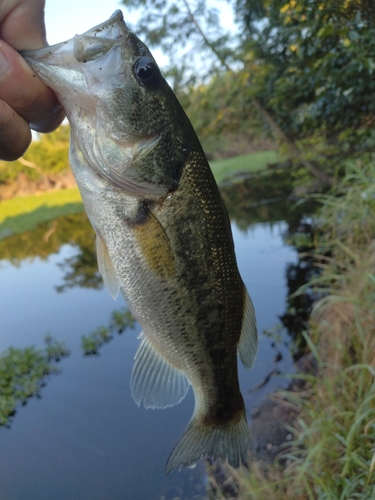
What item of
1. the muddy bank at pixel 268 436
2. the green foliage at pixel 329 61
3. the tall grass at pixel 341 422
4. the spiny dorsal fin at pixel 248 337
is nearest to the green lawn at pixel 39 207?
the green foliage at pixel 329 61

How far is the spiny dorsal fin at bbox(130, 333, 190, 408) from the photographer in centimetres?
175

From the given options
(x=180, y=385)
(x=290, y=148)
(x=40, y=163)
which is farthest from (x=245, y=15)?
(x=40, y=163)

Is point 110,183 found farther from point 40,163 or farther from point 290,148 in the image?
point 40,163

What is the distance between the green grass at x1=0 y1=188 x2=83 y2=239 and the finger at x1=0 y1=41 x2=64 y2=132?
1786 cm

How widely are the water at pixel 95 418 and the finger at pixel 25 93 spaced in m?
3.91

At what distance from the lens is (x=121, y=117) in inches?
59.3

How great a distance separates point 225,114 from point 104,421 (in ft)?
29.4

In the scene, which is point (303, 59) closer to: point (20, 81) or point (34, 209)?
point (20, 81)

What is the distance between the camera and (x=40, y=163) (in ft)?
92.8

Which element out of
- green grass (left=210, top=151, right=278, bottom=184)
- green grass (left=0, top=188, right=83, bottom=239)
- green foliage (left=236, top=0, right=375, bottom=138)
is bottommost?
green foliage (left=236, top=0, right=375, bottom=138)

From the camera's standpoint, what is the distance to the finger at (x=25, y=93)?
124 cm

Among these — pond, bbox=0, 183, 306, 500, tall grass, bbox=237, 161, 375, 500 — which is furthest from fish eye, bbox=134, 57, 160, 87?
pond, bbox=0, 183, 306, 500

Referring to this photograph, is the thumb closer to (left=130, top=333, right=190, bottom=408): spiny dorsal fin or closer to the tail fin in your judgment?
(left=130, top=333, right=190, bottom=408): spiny dorsal fin

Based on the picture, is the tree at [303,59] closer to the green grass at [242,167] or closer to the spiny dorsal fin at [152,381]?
the spiny dorsal fin at [152,381]
